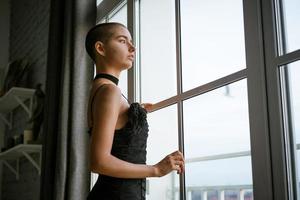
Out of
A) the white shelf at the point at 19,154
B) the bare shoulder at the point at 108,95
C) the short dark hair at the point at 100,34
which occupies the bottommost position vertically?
the bare shoulder at the point at 108,95

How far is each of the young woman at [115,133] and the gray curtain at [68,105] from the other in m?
0.93

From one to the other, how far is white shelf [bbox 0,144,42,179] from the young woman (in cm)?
173

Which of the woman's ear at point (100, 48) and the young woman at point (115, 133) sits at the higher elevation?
the woman's ear at point (100, 48)

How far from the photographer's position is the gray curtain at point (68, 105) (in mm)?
2086

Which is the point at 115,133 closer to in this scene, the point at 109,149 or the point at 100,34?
the point at 109,149

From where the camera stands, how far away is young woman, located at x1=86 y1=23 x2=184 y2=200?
41.6 inches

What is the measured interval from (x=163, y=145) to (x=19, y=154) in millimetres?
1599

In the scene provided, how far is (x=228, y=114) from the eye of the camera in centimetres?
150

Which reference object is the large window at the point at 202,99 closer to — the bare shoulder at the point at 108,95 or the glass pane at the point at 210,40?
the glass pane at the point at 210,40

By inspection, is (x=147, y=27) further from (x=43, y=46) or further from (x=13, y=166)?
(x=13, y=166)

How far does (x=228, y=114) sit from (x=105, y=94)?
558mm

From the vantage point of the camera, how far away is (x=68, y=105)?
2199mm

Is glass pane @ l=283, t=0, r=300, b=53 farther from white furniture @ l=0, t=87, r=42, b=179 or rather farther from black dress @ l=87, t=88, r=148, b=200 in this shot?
white furniture @ l=0, t=87, r=42, b=179

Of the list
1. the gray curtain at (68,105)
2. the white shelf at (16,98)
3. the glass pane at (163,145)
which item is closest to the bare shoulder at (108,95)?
the glass pane at (163,145)
